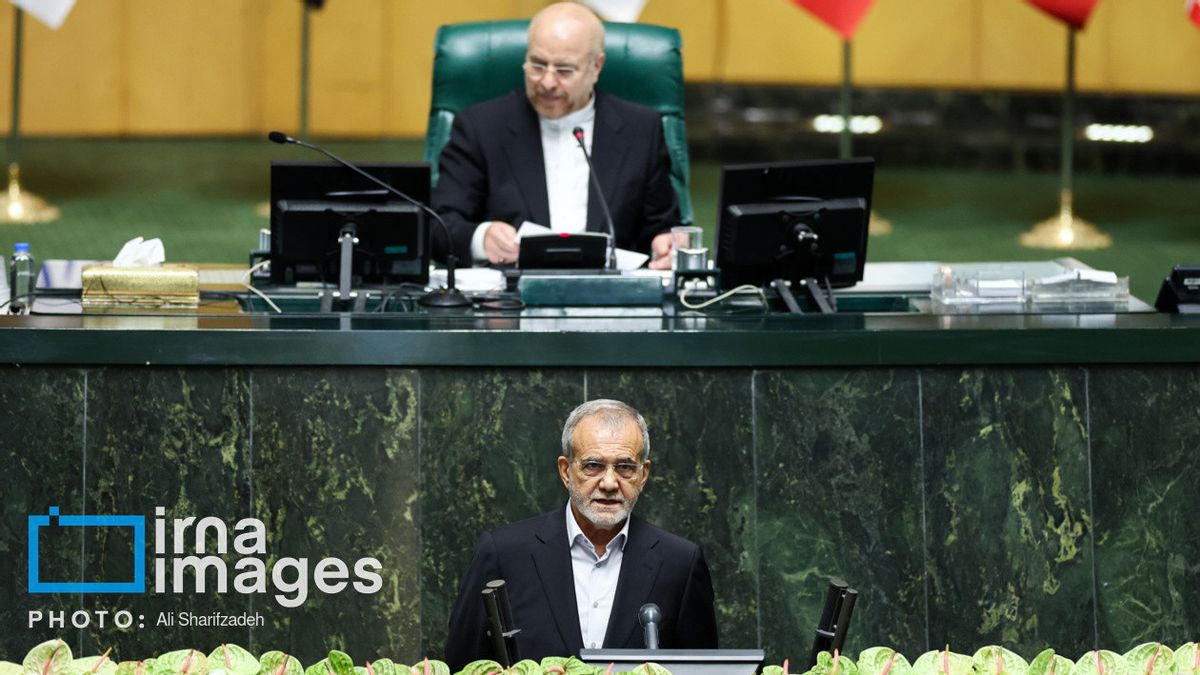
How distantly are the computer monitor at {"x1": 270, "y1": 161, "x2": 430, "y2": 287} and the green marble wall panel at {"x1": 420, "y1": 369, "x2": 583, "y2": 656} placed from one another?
0.83 metres

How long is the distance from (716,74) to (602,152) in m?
4.51

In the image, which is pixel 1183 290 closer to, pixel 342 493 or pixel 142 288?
pixel 342 493

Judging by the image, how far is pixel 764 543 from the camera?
410cm

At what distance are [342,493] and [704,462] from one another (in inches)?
30.5

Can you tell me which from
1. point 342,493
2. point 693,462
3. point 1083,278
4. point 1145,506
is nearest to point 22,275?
point 342,493

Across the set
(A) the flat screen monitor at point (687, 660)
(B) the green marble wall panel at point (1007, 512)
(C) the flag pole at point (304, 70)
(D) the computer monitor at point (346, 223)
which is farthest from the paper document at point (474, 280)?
(C) the flag pole at point (304, 70)

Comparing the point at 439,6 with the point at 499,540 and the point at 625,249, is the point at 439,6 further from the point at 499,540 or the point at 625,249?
the point at 499,540

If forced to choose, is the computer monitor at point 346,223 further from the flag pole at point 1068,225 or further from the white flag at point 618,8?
the flag pole at point 1068,225

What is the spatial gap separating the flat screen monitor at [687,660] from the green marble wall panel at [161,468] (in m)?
1.72

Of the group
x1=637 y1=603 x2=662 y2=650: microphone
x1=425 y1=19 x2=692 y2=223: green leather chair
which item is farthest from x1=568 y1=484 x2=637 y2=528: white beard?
x1=425 y1=19 x2=692 y2=223: green leather chair

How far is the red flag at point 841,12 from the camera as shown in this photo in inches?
354

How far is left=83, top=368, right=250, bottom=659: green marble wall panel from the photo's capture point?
404 cm

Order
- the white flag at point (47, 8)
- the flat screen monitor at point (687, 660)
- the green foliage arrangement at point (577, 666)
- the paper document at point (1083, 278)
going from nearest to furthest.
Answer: the green foliage arrangement at point (577, 666) → the flat screen monitor at point (687, 660) → the paper document at point (1083, 278) → the white flag at point (47, 8)

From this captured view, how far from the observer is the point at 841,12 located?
9.00 m
